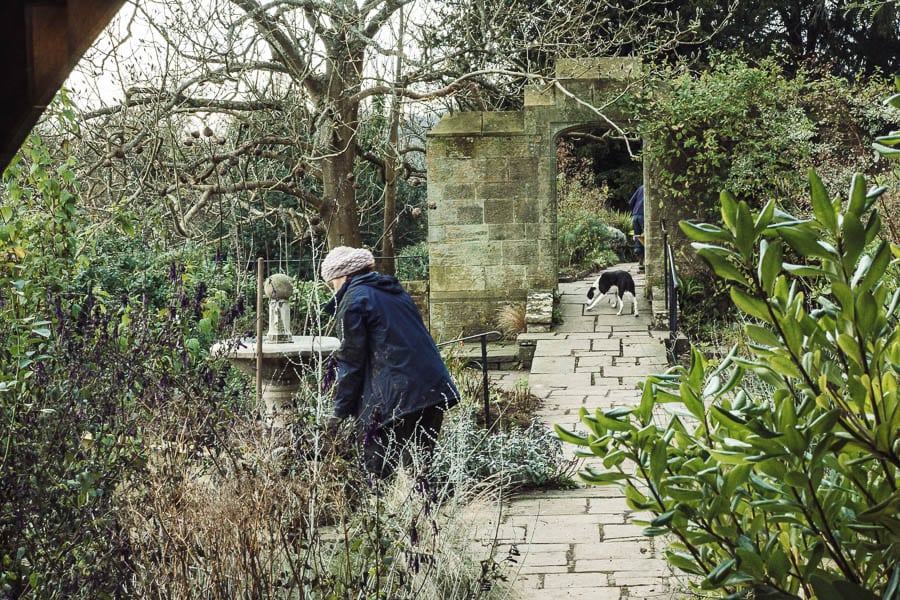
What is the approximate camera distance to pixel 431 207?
12227 millimetres

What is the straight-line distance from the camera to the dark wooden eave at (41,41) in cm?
125

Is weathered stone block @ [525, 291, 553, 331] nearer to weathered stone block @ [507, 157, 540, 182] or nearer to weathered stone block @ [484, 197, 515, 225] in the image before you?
weathered stone block @ [484, 197, 515, 225]

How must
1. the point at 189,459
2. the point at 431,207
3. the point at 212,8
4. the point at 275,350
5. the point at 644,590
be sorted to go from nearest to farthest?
the point at 189,459 < the point at 644,590 < the point at 275,350 < the point at 212,8 < the point at 431,207

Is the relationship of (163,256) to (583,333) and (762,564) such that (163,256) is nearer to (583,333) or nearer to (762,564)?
(583,333)

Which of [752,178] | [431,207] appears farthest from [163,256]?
[752,178]

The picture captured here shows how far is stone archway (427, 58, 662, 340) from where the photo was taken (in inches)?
483

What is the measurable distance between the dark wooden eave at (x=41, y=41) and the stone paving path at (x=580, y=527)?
2857 millimetres

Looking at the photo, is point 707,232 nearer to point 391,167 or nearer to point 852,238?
point 852,238

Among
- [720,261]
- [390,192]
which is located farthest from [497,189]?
[720,261]

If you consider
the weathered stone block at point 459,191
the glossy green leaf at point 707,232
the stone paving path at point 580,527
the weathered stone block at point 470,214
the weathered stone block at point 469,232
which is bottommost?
the stone paving path at point 580,527

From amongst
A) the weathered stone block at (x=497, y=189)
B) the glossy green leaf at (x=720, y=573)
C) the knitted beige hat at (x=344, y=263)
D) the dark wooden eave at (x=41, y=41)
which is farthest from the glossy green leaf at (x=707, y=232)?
the weathered stone block at (x=497, y=189)

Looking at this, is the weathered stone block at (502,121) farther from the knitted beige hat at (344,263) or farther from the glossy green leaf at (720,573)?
the glossy green leaf at (720,573)

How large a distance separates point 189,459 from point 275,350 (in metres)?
2.33

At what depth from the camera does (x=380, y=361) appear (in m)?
5.37
